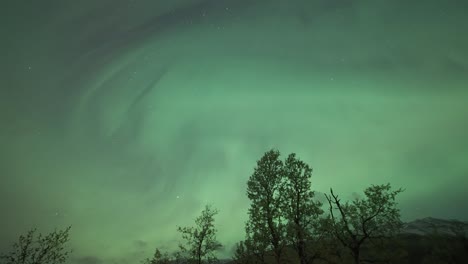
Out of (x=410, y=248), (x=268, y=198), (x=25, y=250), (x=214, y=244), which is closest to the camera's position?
(x=268, y=198)

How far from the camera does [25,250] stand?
45344 mm

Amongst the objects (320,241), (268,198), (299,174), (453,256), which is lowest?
(453,256)

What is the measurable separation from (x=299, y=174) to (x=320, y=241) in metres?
8.32

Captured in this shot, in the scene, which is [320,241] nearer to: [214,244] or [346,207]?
[346,207]

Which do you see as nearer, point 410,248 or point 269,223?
point 269,223

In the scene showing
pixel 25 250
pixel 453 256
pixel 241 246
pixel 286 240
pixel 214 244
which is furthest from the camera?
pixel 453 256

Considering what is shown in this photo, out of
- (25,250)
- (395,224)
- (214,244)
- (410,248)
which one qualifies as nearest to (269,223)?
(395,224)

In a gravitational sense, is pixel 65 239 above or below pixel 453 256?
above

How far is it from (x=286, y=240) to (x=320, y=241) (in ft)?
14.3

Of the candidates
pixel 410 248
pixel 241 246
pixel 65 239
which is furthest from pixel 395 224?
pixel 410 248

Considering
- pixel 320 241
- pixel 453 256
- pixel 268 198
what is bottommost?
pixel 453 256

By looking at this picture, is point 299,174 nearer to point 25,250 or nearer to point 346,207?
point 346,207

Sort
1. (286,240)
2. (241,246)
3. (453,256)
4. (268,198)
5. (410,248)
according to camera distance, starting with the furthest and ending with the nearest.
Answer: (410,248)
(453,256)
(241,246)
(268,198)
(286,240)

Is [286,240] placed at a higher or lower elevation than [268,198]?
lower
